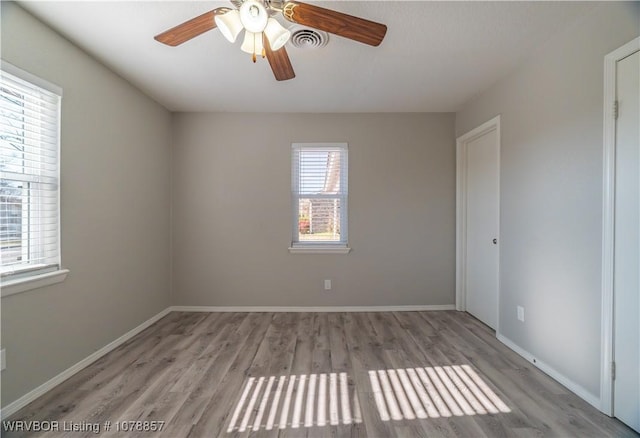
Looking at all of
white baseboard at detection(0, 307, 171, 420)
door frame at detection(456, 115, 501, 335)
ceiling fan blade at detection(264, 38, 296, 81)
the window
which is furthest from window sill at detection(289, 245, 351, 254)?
ceiling fan blade at detection(264, 38, 296, 81)

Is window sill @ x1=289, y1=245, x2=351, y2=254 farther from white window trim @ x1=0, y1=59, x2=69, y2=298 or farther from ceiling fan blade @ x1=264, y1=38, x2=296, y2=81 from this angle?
white window trim @ x1=0, y1=59, x2=69, y2=298

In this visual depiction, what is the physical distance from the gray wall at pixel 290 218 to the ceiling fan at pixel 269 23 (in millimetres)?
1915

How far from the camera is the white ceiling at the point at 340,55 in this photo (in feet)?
5.46

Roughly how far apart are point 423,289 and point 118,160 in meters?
3.60

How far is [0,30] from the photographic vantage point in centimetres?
156

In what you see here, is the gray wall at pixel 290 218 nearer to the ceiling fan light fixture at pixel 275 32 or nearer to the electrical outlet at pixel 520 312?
the electrical outlet at pixel 520 312

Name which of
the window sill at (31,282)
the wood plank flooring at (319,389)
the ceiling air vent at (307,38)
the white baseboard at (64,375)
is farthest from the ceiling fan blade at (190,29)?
the white baseboard at (64,375)

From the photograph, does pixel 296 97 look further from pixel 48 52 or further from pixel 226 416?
pixel 226 416

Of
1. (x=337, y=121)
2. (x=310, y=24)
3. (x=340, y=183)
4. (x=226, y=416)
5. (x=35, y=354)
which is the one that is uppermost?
(x=337, y=121)

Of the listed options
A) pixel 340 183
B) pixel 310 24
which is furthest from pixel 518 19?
pixel 340 183

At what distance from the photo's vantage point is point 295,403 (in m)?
1.72

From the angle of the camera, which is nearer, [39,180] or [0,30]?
[0,30]

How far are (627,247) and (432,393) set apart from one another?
56.7 inches

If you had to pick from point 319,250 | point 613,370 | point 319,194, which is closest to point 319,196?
point 319,194
